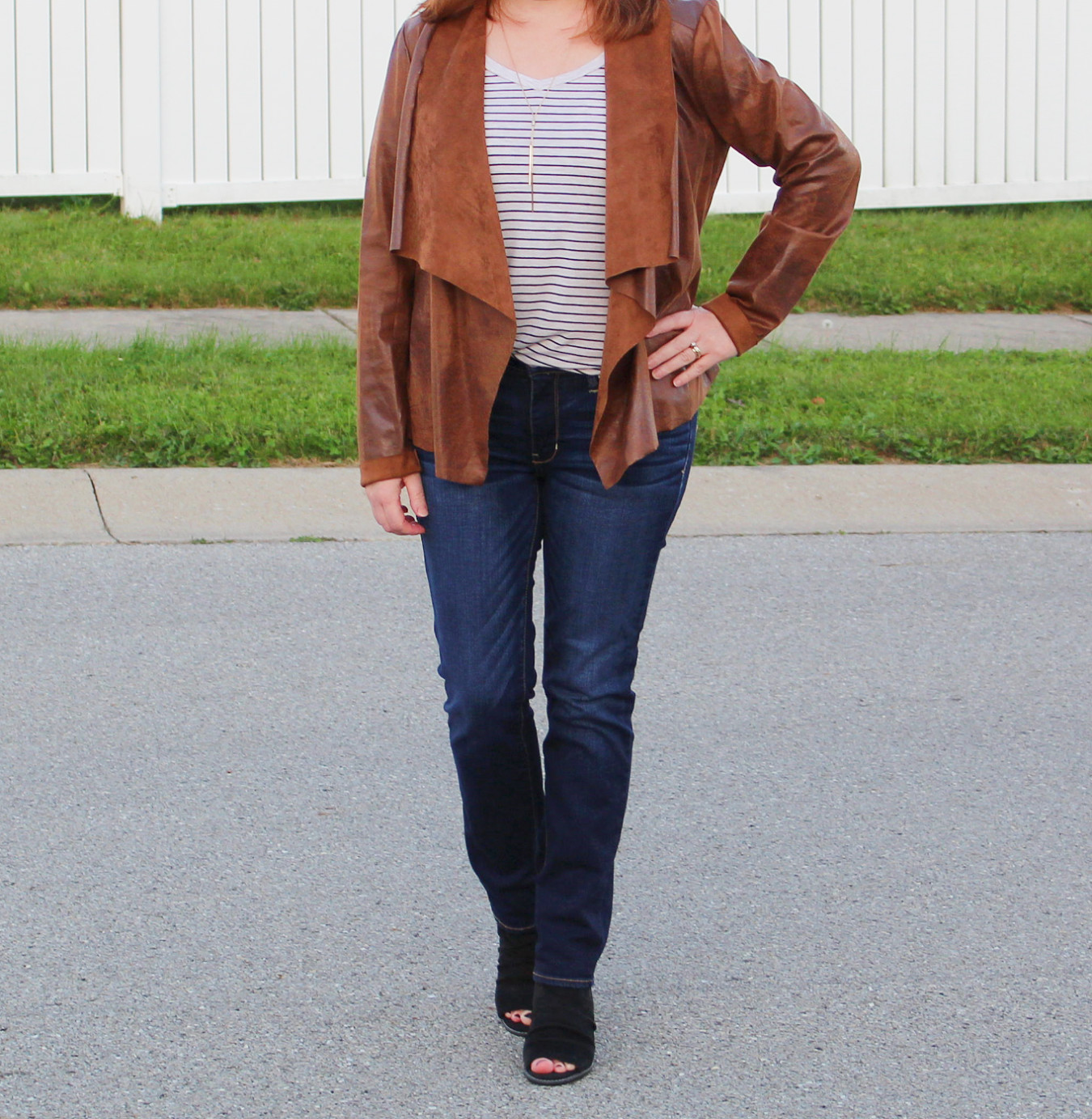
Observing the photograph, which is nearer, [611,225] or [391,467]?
[611,225]

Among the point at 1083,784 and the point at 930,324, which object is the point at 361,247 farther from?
the point at 930,324

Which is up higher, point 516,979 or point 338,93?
point 338,93

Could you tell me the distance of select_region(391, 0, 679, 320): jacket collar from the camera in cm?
243

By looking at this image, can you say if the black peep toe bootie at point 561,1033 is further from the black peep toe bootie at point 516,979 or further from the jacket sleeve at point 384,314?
the jacket sleeve at point 384,314

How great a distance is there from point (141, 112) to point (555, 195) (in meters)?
8.83

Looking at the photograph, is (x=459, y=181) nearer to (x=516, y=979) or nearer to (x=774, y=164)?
(x=774, y=164)

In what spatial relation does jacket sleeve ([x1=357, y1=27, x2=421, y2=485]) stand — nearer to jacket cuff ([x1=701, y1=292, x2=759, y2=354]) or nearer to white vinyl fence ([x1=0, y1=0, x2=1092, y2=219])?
jacket cuff ([x1=701, y1=292, x2=759, y2=354])

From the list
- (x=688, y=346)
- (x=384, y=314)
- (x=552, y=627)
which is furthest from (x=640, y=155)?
(x=552, y=627)

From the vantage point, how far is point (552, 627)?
2.69m

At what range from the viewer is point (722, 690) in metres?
4.57

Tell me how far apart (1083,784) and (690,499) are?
2.59 metres

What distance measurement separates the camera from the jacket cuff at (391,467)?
2637 mm

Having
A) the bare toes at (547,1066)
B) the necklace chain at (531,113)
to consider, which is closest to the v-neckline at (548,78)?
the necklace chain at (531,113)

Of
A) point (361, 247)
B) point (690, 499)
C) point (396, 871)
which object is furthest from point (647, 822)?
point (690, 499)
